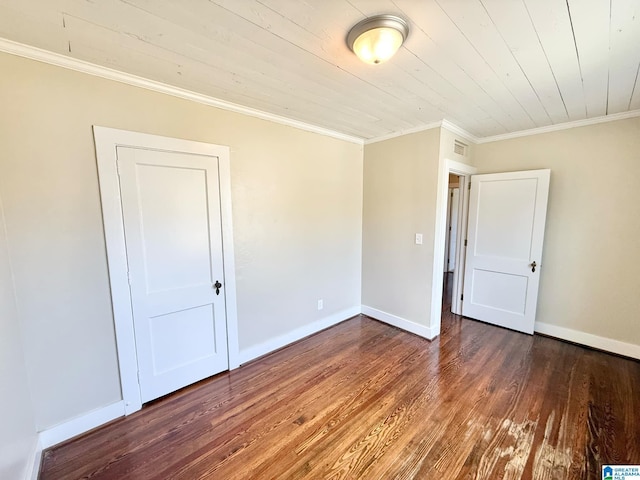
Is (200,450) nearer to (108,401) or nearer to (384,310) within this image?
(108,401)

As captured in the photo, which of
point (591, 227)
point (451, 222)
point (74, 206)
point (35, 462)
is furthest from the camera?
point (451, 222)

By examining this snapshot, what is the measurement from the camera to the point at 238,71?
179 cm

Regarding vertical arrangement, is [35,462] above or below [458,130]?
below

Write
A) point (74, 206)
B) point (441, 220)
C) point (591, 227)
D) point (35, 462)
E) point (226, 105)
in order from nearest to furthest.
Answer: point (35, 462)
point (74, 206)
point (226, 105)
point (591, 227)
point (441, 220)

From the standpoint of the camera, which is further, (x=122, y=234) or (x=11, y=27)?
(x=122, y=234)

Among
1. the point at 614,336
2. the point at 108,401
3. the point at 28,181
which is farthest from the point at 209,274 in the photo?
the point at 614,336

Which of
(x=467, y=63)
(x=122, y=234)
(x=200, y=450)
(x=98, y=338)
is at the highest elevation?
(x=467, y=63)

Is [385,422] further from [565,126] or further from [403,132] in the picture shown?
[565,126]

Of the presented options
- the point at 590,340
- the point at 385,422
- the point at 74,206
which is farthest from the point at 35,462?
the point at 590,340

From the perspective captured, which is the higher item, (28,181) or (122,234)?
(28,181)

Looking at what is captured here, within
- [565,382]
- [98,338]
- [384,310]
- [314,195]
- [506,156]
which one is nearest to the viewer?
[98,338]

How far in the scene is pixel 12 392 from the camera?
139cm

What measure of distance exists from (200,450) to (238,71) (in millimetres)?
2535

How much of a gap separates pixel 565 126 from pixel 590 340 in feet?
7.87
